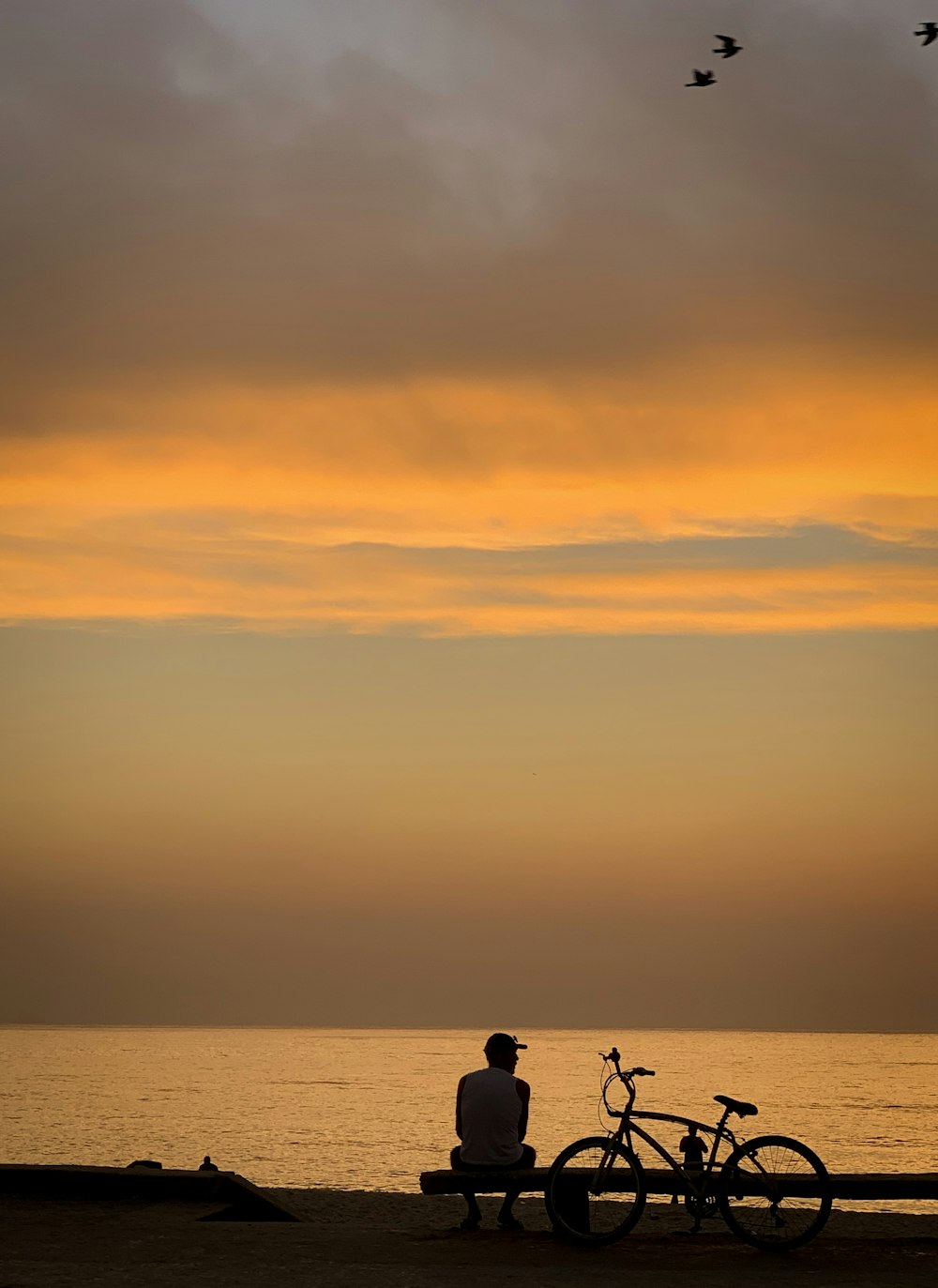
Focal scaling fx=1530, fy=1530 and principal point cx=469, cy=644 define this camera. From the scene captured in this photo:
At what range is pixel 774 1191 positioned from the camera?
12.2 metres

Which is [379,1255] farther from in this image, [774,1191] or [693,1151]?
[774,1191]

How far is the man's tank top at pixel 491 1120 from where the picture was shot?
12.9m

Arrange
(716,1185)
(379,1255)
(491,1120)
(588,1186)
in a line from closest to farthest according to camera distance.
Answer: (379,1255)
(588,1186)
(716,1185)
(491,1120)

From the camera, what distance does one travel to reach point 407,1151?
5788 centimetres

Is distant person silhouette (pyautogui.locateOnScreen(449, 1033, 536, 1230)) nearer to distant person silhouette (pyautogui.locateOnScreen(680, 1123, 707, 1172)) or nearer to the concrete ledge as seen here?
the concrete ledge

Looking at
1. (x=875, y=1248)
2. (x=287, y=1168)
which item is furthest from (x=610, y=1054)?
(x=287, y=1168)

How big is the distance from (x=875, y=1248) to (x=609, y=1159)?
2347 millimetres

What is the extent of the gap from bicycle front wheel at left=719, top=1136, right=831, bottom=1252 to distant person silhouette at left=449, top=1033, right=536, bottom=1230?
5.74 feet

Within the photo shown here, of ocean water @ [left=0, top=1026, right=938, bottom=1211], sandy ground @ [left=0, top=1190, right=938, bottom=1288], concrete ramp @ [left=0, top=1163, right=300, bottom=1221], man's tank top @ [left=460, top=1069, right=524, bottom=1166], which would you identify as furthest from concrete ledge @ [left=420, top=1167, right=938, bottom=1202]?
ocean water @ [left=0, top=1026, right=938, bottom=1211]

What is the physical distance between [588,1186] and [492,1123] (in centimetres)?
109

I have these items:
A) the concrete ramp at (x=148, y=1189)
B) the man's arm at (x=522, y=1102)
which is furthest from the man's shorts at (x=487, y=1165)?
the concrete ramp at (x=148, y=1189)

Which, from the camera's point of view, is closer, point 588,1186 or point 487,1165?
point 588,1186

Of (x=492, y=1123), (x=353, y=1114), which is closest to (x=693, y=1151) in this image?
(x=492, y=1123)

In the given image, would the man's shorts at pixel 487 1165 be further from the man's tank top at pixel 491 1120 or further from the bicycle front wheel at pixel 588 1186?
the bicycle front wheel at pixel 588 1186
